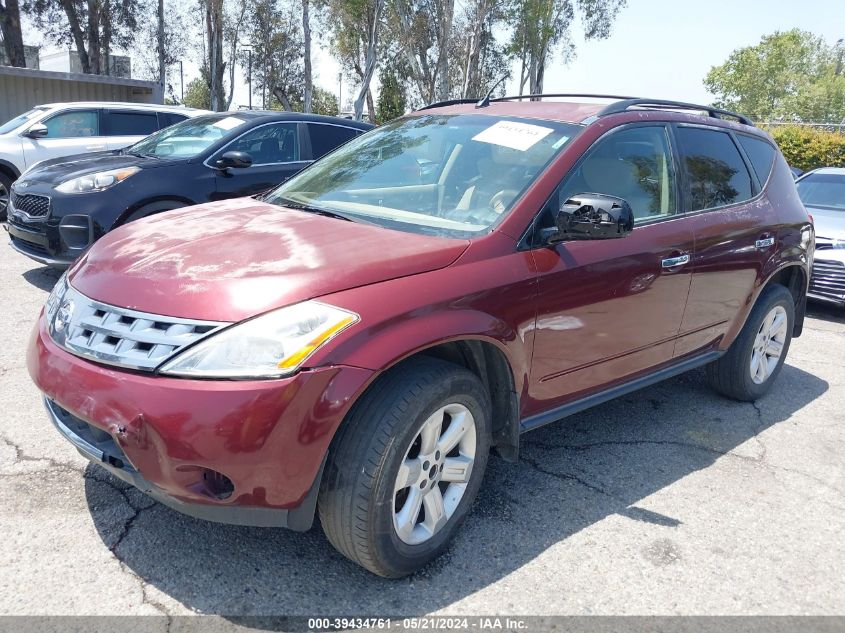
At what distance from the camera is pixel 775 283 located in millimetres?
4758

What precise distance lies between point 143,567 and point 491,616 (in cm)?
128

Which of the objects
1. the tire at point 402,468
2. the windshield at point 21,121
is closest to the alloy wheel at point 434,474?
the tire at point 402,468

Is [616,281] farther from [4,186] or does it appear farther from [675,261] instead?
[4,186]

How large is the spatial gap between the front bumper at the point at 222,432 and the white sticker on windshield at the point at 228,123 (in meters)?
5.22

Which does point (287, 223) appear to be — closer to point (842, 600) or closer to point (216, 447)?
point (216, 447)

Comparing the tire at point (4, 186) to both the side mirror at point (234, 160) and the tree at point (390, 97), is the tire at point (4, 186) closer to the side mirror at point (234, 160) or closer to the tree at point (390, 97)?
the side mirror at point (234, 160)

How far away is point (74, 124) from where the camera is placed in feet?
33.0

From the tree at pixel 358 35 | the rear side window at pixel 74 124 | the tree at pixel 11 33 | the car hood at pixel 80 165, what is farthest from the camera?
the tree at pixel 358 35

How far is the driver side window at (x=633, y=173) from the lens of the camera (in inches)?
129

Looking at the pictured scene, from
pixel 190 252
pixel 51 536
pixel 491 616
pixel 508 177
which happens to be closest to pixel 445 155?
pixel 508 177

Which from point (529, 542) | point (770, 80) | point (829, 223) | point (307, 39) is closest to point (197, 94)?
point (307, 39)

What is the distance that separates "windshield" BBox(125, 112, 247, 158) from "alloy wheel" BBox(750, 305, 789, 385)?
5.11 meters

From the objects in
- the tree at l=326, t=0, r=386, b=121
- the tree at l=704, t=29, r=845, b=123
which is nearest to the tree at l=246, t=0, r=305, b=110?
the tree at l=326, t=0, r=386, b=121

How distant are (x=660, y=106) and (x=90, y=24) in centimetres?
3057
